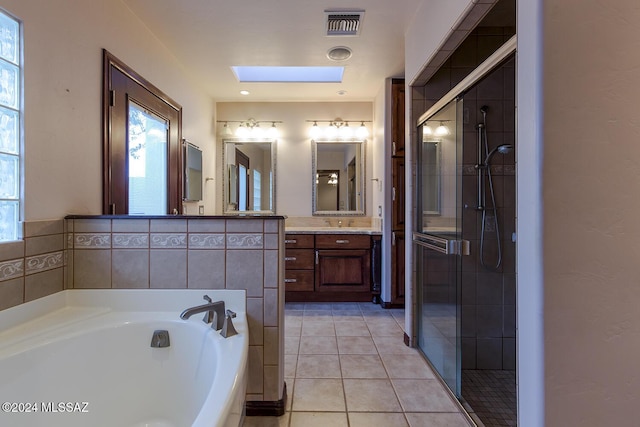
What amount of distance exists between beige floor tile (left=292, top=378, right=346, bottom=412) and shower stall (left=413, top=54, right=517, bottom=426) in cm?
69

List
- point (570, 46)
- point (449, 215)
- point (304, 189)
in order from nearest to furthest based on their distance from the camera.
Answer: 1. point (570, 46)
2. point (449, 215)
3. point (304, 189)

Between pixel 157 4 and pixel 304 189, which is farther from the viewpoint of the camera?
pixel 304 189

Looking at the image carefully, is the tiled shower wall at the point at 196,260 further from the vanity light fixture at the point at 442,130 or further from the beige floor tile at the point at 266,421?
the vanity light fixture at the point at 442,130

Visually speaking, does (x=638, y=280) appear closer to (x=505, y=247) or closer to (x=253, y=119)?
(x=505, y=247)

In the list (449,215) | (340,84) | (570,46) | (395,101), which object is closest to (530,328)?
(570,46)

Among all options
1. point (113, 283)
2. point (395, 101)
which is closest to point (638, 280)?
point (113, 283)

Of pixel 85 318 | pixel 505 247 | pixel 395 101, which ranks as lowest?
pixel 85 318

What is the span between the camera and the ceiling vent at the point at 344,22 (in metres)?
2.03

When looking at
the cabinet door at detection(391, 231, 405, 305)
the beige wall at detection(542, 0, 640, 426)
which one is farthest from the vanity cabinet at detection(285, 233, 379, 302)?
the beige wall at detection(542, 0, 640, 426)

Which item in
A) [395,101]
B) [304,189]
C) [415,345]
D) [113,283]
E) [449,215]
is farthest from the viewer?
[304,189]

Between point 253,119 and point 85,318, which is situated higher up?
point 253,119

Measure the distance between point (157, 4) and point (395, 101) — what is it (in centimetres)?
216

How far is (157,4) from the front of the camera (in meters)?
1.97

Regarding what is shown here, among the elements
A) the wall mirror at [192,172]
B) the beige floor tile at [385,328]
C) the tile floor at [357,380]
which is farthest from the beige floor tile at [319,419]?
the wall mirror at [192,172]
